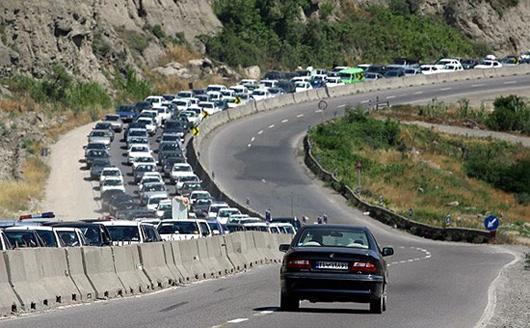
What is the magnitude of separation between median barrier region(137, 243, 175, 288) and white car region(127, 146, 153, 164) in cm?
5515

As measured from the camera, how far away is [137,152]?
89312 mm

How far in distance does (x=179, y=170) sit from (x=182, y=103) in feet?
86.8

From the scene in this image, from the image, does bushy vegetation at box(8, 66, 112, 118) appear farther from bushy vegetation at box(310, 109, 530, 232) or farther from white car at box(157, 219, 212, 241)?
white car at box(157, 219, 212, 241)

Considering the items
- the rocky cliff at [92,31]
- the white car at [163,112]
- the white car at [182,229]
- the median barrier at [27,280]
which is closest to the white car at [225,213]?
the white car at [182,229]

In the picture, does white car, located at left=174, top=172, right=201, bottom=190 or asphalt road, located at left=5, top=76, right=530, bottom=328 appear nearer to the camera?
asphalt road, located at left=5, top=76, right=530, bottom=328

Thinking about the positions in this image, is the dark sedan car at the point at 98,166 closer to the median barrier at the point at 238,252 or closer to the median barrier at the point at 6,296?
the median barrier at the point at 238,252

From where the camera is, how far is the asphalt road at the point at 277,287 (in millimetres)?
22203

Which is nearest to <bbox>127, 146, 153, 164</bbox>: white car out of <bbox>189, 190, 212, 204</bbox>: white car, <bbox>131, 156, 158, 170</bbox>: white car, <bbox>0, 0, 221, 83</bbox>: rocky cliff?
<bbox>131, 156, 158, 170</bbox>: white car

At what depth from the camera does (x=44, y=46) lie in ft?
340

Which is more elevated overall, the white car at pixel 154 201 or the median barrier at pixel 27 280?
the median barrier at pixel 27 280

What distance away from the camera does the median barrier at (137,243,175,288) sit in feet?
101

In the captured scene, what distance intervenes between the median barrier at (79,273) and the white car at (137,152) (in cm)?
6114

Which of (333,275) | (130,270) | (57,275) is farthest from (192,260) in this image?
(333,275)

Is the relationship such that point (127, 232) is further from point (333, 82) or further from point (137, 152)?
point (333, 82)
